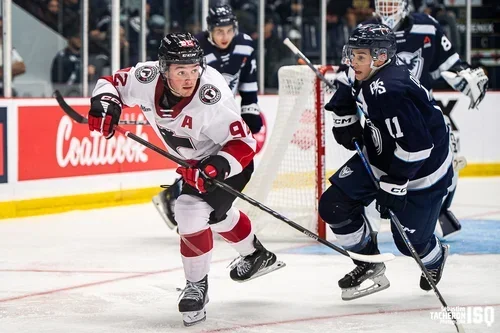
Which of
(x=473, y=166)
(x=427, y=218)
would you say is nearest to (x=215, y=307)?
(x=427, y=218)

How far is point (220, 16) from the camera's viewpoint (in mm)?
5602

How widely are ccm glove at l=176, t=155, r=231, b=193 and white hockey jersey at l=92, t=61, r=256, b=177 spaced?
0.12ft

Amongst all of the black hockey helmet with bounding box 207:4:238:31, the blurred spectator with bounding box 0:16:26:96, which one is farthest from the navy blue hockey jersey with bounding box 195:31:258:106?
the blurred spectator with bounding box 0:16:26:96

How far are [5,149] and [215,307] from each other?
2948mm

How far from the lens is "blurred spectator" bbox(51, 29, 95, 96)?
23.7 ft

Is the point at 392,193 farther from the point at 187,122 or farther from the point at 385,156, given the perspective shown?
the point at 187,122

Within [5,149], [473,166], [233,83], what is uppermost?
[233,83]

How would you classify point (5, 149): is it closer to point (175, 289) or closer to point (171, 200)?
point (171, 200)

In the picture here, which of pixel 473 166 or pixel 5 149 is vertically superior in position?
pixel 5 149

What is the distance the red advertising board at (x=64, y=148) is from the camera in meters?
6.61

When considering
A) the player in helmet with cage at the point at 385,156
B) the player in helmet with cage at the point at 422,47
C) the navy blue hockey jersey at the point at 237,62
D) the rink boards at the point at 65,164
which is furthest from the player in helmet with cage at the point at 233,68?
the player in helmet with cage at the point at 385,156

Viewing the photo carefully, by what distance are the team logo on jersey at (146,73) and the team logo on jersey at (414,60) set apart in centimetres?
215

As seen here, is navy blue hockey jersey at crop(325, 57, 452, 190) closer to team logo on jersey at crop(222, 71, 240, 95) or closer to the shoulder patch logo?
Result: the shoulder patch logo

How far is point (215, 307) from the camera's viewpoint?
391 centimetres
